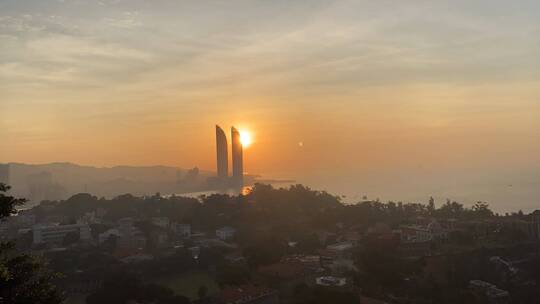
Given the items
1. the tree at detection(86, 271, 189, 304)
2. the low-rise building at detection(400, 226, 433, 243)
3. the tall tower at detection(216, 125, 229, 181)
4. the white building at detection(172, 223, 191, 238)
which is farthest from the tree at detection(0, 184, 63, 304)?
the tall tower at detection(216, 125, 229, 181)

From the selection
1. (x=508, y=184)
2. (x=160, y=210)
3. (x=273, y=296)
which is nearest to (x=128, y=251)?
(x=273, y=296)

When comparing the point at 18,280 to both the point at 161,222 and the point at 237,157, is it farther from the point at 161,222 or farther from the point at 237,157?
the point at 237,157

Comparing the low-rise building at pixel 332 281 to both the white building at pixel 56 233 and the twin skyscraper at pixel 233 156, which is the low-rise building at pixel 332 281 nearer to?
the white building at pixel 56 233

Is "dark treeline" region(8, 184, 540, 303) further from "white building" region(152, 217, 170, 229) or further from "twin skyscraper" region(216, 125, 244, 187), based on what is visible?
"twin skyscraper" region(216, 125, 244, 187)

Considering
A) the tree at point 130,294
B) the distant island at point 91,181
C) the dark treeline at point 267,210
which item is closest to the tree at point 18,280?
the tree at point 130,294

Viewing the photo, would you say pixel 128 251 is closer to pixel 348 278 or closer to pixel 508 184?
pixel 348 278

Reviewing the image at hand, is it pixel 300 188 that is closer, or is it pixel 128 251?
pixel 128 251
